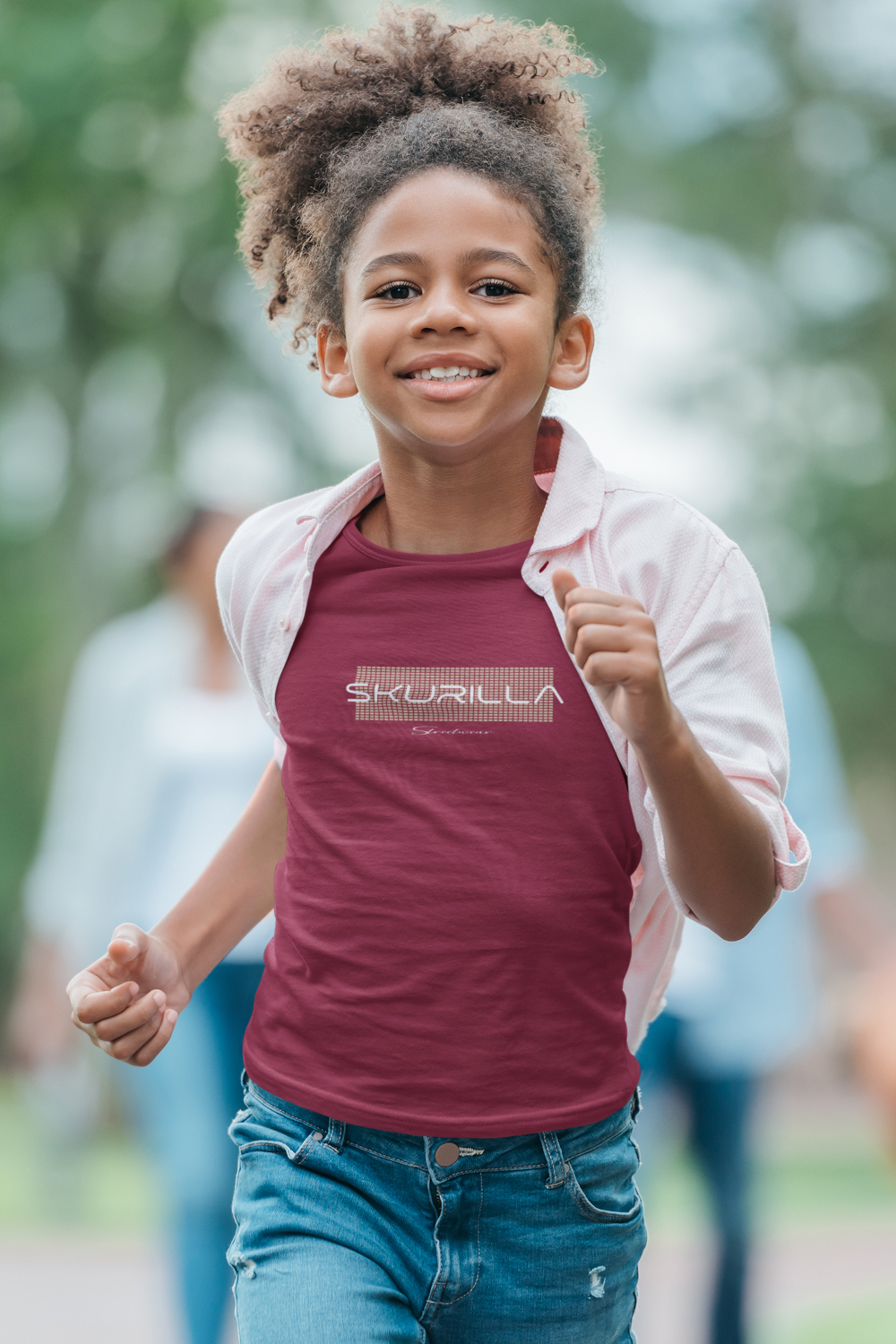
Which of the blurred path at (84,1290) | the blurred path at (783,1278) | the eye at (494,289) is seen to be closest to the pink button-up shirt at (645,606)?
the eye at (494,289)

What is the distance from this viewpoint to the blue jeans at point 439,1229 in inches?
69.2

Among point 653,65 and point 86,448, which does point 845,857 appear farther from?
point 86,448

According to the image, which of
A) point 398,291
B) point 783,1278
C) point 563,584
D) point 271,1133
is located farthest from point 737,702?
point 783,1278

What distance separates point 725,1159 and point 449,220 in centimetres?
263

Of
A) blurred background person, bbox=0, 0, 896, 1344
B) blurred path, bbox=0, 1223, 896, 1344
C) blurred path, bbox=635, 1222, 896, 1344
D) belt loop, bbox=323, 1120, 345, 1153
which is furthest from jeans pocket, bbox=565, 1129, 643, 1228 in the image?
blurred background person, bbox=0, 0, 896, 1344

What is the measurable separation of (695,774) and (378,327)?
2.23 feet

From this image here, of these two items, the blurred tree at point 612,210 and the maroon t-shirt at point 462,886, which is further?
the blurred tree at point 612,210

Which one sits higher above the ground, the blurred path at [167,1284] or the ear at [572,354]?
the ear at [572,354]

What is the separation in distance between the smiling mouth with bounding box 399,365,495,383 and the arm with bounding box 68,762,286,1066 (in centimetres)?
60

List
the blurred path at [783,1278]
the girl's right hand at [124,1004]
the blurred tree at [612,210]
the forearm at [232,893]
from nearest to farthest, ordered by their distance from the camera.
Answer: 1. the girl's right hand at [124,1004]
2. the forearm at [232,893]
3. the blurred path at [783,1278]
4. the blurred tree at [612,210]

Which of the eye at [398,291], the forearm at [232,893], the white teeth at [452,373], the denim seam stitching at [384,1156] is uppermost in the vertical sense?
the eye at [398,291]

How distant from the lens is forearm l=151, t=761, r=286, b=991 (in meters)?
2.07

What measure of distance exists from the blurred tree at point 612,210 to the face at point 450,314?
1001 centimetres

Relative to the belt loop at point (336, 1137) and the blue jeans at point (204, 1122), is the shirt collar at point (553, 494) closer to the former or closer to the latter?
the belt loop at point (336, 1137)
